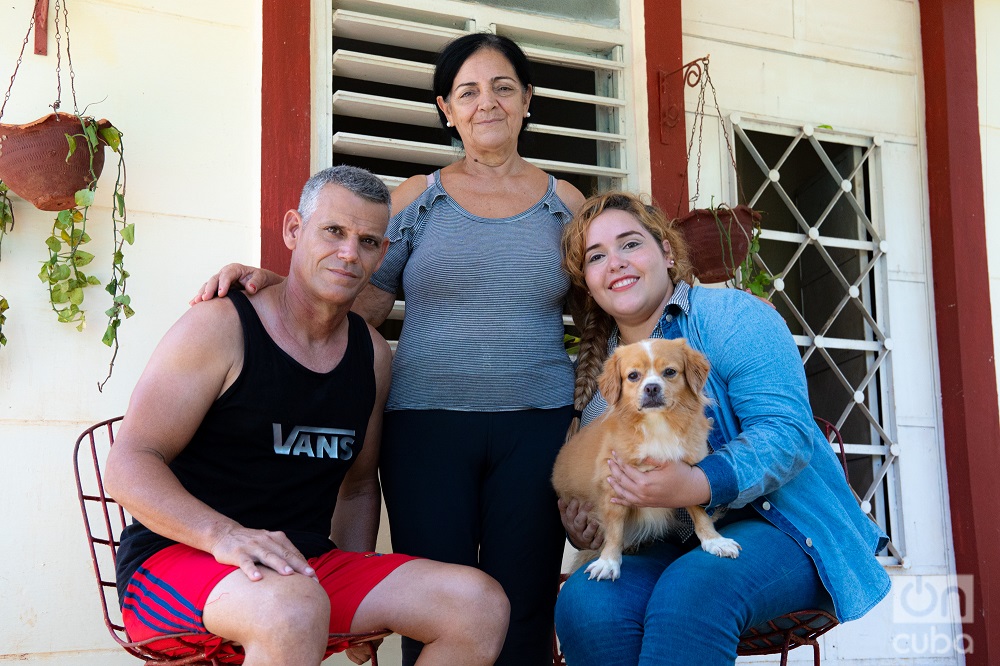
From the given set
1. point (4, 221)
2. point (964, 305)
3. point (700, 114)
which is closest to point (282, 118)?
point (4, 221)

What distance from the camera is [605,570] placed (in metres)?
2.38

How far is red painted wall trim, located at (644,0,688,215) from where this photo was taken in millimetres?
4031

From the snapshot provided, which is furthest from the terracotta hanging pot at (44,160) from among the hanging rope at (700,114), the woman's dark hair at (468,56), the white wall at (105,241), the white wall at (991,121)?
the white wall at (991,121)

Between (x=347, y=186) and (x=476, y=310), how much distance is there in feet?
Result: 1.83

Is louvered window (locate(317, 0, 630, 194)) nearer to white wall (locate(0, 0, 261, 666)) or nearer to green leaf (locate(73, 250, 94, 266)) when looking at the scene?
white wall (locate(0, 0, 261, 666))

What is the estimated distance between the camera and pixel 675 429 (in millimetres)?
2463

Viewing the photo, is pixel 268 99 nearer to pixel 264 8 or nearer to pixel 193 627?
pixel 264 8

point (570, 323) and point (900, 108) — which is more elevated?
point (900, 108)

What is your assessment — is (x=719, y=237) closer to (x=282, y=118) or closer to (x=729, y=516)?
(x=729, y=516)

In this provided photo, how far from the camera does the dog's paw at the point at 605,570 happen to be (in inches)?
93.4

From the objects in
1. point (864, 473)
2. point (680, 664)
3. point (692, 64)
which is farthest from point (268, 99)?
point (864, 473)

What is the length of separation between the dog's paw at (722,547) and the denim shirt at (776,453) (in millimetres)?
95

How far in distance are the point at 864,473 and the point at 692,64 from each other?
2.14 metres

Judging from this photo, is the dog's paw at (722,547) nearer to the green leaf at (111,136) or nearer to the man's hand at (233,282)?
the man's hand at (233,282)
